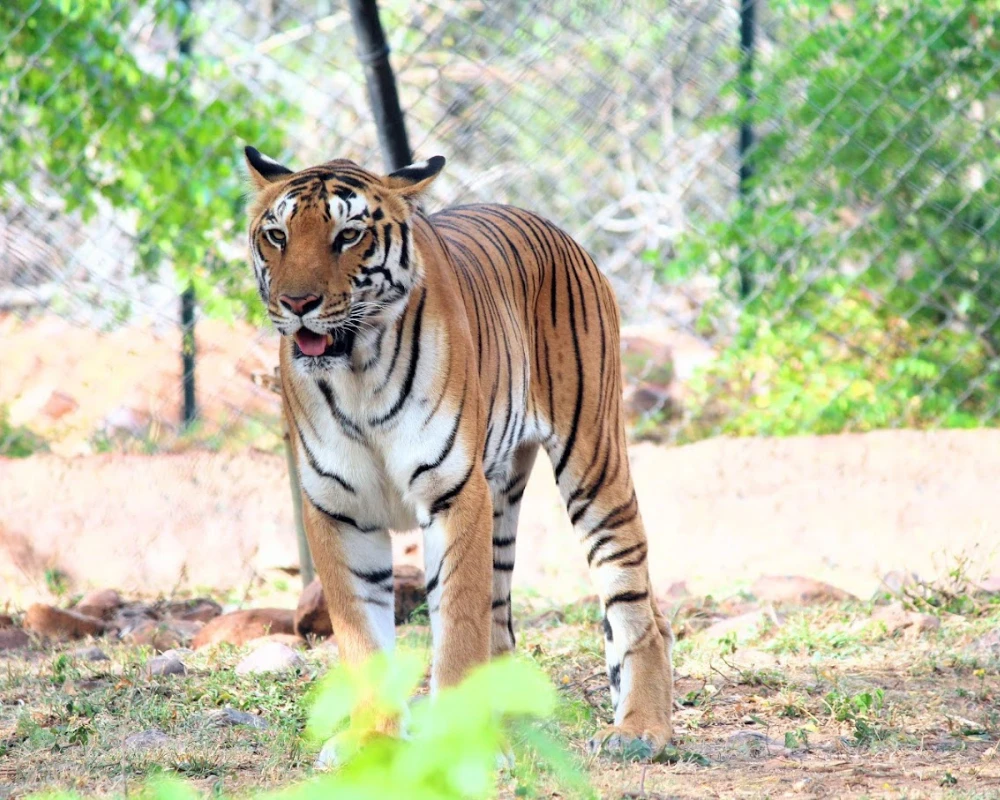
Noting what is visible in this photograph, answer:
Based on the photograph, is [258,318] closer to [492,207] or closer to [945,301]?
[492,207]

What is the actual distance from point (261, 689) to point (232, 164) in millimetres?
3428

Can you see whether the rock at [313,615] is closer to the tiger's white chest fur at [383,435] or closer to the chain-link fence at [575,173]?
the tiger's white chest fur at [383,435]

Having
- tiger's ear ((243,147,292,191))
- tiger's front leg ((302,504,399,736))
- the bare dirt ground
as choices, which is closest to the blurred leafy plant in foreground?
tiger's front leg ((302,504,399,736))

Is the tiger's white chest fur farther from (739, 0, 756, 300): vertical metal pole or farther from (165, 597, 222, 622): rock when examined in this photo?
(739, 0, 756, 300): vertical metal pole

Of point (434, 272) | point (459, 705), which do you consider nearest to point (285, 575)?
point (434, 272)

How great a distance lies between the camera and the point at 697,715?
3.94 meters

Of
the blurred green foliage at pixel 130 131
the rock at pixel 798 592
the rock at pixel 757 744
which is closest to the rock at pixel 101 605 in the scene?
the blurred green foliage at pixel 130 131

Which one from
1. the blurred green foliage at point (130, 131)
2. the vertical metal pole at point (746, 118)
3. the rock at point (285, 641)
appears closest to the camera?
the rock at point (285, 641)

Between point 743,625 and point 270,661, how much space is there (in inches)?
70.6

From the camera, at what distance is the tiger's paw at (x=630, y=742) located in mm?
3434

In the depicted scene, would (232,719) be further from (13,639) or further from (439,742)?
(439,742)

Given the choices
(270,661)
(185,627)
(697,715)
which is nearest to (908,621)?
(697,715)

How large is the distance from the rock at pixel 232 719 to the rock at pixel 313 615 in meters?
1.08

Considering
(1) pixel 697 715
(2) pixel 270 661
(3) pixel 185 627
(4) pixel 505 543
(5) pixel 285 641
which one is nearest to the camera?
(1) pixel 697 715
